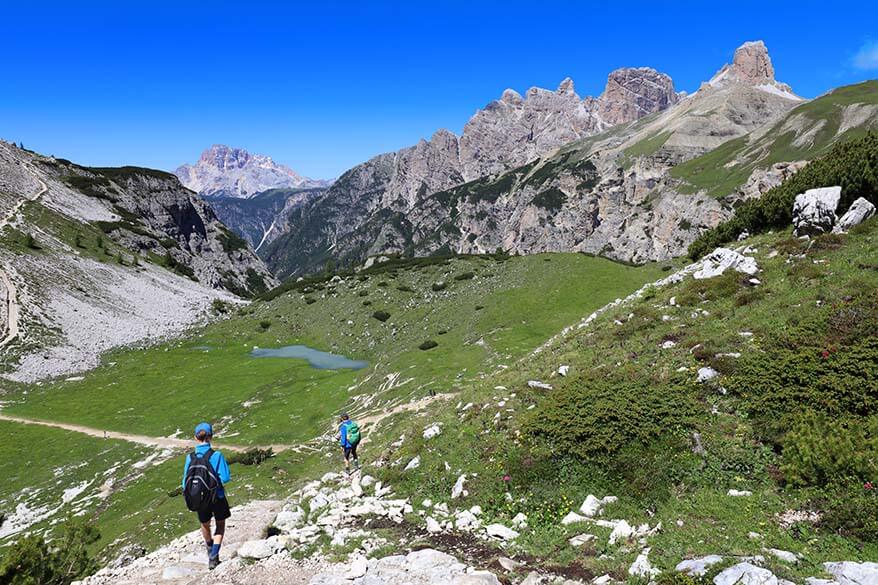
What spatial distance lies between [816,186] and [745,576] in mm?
29875

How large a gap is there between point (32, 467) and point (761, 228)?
52.9m

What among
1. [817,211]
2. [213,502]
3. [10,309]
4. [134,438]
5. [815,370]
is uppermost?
[817,211]

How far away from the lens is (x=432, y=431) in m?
18.4

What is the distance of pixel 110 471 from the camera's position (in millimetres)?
29703

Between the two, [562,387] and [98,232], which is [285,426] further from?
[98,232]

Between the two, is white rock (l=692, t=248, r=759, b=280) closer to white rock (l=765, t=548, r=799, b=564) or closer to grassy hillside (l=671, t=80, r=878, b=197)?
white rock (l=765, t=548, r=799, b=564)

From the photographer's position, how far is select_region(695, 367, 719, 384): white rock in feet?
49.7

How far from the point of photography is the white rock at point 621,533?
33.9 ft

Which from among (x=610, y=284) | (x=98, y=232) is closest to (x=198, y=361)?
(x=610, y=284)

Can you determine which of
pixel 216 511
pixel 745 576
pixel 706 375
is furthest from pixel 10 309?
pixel 745 576

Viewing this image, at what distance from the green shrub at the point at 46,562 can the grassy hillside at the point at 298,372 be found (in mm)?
4974

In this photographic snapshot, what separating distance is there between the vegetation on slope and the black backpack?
105 feet

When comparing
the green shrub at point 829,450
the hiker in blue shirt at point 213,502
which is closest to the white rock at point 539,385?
the green shrub at point 829,450

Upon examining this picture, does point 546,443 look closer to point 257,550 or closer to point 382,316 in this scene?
point 257,550
